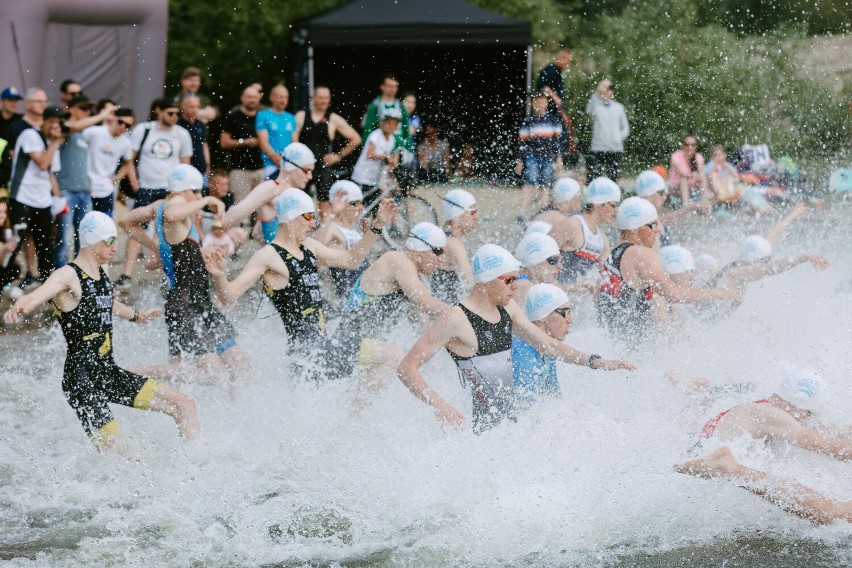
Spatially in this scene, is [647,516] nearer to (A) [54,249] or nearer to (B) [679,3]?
(A) [54,249]

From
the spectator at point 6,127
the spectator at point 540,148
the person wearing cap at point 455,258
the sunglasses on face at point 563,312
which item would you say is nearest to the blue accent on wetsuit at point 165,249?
the person wearing cap at point 455,258

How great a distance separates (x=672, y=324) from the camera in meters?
8.36

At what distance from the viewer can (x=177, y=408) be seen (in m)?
6.79

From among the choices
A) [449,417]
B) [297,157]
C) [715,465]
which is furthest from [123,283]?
[715,465]

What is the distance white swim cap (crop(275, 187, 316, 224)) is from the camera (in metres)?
7.53

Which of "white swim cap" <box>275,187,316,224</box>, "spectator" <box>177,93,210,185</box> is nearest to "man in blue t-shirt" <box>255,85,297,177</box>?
"spectator" <box>177,93,210,185</box>

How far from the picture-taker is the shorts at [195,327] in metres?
7.55

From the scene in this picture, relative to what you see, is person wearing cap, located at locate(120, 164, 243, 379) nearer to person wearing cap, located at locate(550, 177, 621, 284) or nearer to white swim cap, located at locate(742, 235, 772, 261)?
person wearing cap, located at locate(550, 177, 621, 284)

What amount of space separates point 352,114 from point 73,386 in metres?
10.9

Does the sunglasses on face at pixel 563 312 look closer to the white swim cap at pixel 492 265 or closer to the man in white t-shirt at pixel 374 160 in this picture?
the white swim cap at pixel 492 265

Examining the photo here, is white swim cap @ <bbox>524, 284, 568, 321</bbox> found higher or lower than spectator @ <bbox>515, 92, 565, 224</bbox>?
higher

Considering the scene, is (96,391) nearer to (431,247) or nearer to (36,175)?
(431,247)

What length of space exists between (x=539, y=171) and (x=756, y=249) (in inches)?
187

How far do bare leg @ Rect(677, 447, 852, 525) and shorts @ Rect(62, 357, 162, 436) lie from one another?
314 cm
